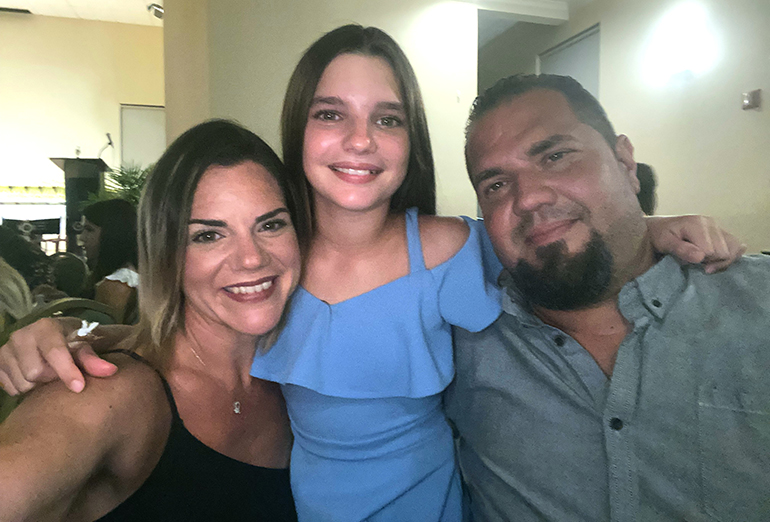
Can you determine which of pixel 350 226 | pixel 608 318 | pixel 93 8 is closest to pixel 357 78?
pixel 350 226

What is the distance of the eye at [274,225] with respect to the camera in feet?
3.01

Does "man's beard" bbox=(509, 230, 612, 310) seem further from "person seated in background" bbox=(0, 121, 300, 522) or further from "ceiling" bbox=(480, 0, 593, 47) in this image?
"ceiling" bbox=(480, 0, 593, 47)

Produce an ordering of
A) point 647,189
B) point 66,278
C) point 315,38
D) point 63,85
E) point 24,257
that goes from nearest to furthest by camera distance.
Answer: point 647,189
point 315,38
point 24,257
point 66,278
point 63,85

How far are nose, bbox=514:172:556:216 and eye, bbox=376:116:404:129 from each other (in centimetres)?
28

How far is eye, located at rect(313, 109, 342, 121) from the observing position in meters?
0.89

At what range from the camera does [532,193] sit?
0.86 meters

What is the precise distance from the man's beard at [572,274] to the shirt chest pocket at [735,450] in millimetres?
247

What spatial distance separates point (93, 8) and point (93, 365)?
5279 millimetres

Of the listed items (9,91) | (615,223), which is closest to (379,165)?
(615,223)

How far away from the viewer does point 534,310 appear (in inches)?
37.2

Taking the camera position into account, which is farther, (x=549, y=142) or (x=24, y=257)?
(x=24, y=257)

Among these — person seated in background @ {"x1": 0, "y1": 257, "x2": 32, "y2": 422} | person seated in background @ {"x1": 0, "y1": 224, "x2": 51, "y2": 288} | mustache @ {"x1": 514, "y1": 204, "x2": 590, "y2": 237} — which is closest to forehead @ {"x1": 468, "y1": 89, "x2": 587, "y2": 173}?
mustache @ {"x1": 514, "y1": 204, "x2": 590, "y2": 237}

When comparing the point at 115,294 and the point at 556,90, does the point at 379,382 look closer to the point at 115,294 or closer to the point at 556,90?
the point at 556,90

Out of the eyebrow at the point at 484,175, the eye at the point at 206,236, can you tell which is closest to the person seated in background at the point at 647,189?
the eyebrow at the point at 484,175
